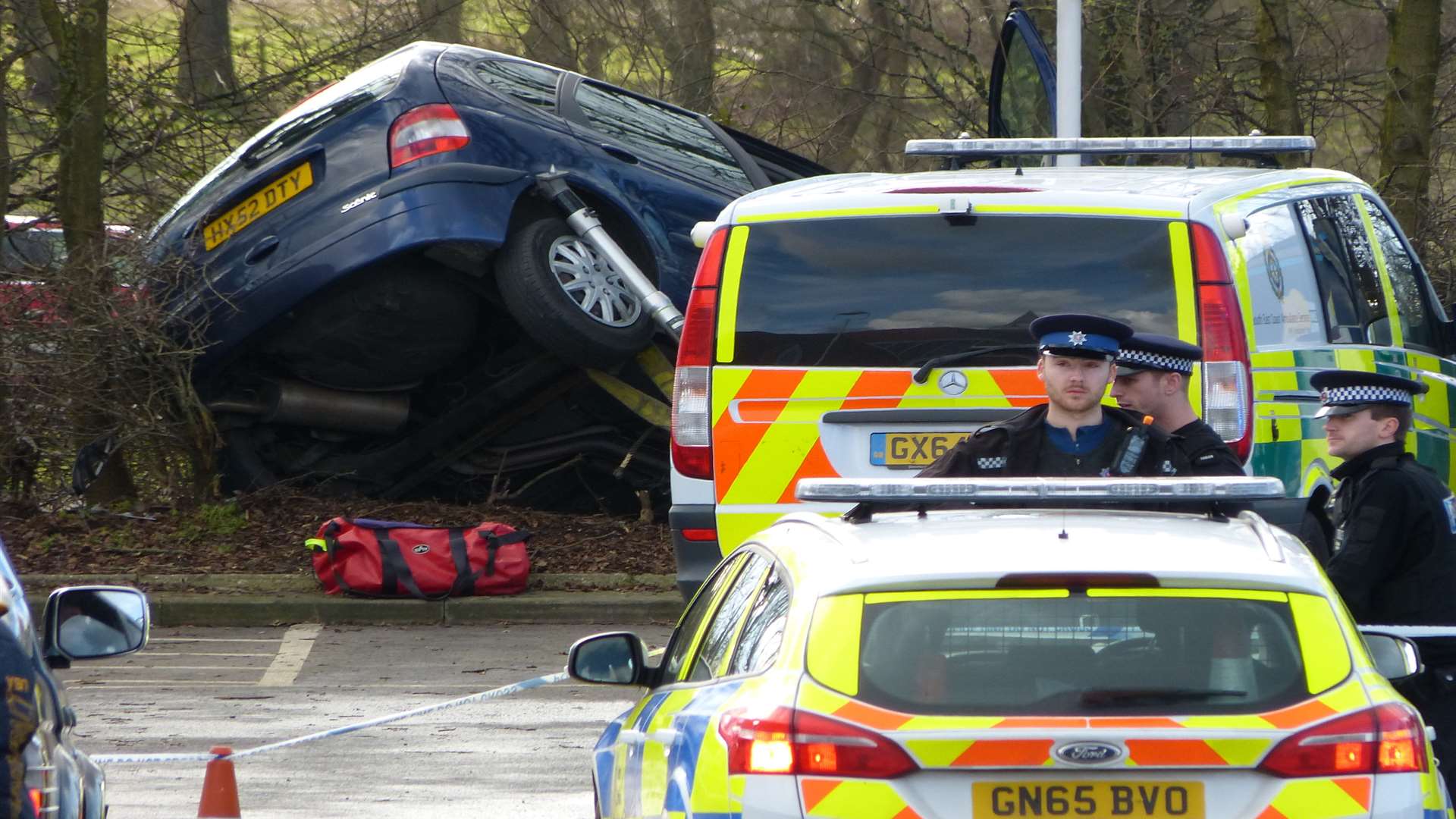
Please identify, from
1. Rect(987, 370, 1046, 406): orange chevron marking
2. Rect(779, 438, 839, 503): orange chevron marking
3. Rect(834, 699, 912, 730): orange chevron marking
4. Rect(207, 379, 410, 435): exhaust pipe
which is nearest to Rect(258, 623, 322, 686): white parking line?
Rect(207, 379, 410, 435): exhaust pipe

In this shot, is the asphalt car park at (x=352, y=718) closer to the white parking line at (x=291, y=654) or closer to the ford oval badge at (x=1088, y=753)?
the white parking line at (x=291, y=654)

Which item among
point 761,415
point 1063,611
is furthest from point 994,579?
point 761,415

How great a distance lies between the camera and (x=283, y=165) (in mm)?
10281

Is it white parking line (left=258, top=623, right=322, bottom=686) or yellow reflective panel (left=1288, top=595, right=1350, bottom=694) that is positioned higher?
yellow reflective panel (left=1288, top=595, right=1350, bottom=694)

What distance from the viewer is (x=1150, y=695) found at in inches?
132

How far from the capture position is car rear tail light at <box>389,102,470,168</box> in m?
10.1

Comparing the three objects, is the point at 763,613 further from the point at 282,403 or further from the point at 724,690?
the point at 282,403

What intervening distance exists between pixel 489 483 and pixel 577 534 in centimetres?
76

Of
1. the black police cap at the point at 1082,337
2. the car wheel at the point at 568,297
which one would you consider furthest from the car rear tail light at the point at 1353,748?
the car wheel at the point at 568,297

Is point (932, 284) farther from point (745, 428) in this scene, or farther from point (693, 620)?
point (693, 620)

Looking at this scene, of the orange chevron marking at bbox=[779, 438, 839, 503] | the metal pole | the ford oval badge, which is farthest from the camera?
the metal pole

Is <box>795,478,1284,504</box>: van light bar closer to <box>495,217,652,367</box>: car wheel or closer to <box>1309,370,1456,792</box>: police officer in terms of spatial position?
<box>1309,370,1456,792</box>: police officer

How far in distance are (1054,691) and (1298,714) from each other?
1.26 feet

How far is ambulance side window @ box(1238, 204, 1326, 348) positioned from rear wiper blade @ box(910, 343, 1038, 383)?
1015 mm
